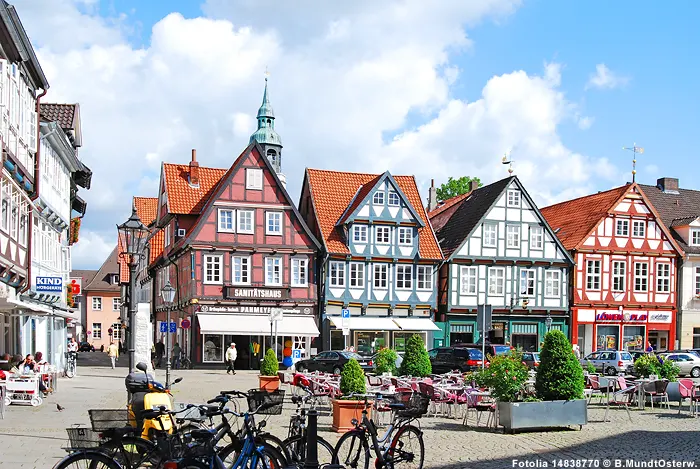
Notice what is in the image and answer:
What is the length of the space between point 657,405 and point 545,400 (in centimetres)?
794

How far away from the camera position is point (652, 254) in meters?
53.4

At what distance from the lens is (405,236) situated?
162ft

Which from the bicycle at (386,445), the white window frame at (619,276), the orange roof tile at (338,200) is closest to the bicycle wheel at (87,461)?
the bicycle at (386,445)

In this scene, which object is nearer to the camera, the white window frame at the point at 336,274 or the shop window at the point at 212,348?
the shop window at the point at 212,348

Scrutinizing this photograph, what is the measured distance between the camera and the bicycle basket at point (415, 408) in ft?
38.8

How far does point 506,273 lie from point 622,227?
25.8ft

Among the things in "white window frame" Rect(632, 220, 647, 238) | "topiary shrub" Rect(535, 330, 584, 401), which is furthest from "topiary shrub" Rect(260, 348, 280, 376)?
"white window frame" Rect(632, 220, 647, 238)

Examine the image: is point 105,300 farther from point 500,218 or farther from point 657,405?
point 657,405

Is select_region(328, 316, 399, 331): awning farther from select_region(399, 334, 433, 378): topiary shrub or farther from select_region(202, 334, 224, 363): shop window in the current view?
select_region(399, 334, 433, 378): topiary shrub

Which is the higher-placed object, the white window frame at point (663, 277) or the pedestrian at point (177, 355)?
the white window frame at point (663, 277)

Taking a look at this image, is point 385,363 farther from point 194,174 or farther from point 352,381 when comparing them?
point 194,174

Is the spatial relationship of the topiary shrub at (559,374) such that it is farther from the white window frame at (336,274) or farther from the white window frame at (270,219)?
the white window frame at (336,274)

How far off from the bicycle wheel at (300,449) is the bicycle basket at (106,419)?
1.92 m

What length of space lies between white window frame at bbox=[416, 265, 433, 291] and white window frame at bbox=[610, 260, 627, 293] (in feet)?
37.6
